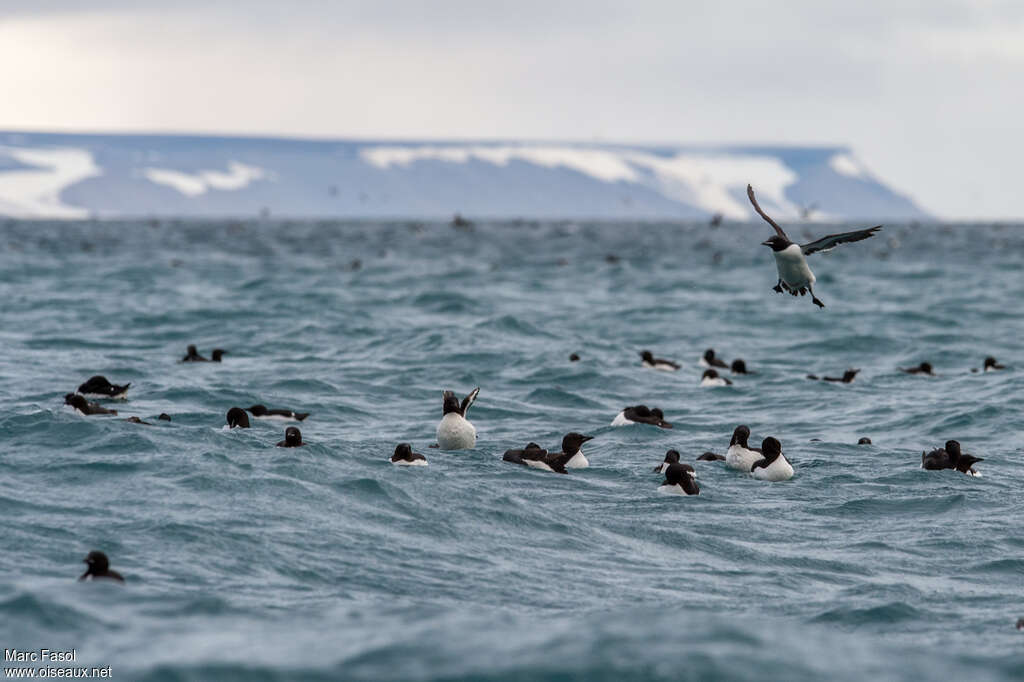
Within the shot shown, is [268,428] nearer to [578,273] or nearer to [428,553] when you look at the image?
[428,553]

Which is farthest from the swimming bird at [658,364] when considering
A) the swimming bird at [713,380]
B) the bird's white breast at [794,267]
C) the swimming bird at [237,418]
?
the bird's white breast at [794,267]

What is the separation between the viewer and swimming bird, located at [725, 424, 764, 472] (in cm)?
1738

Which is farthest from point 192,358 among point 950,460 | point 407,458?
point 950,460

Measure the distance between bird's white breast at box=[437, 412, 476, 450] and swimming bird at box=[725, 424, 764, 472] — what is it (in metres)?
3.48

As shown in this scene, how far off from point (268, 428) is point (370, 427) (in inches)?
79.0

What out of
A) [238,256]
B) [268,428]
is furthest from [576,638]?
[238,256]

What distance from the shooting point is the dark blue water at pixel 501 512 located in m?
10.0

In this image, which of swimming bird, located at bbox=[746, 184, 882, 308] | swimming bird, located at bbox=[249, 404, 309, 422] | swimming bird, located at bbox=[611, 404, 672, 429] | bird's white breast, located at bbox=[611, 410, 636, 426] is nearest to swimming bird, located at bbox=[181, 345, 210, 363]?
swimming bird, located at bbox=[249, 404, 309, 422]

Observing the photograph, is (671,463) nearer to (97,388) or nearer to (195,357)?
(97,388)

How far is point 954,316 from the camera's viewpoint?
37.9m

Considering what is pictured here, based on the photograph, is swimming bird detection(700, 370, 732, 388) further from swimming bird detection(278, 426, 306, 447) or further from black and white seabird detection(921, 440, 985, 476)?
swimming bird detection(278, 426, 306, 447)

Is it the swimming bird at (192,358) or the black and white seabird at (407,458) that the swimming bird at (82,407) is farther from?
the swimming bird at (192,358)

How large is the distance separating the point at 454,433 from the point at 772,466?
4.22m

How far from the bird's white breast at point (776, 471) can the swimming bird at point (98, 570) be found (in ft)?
28.0
